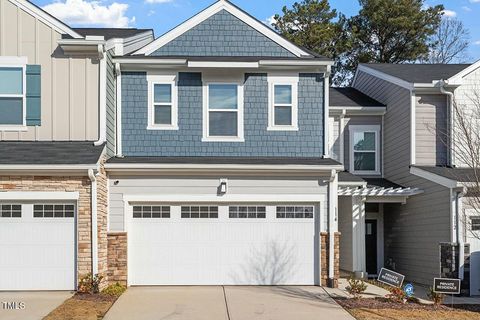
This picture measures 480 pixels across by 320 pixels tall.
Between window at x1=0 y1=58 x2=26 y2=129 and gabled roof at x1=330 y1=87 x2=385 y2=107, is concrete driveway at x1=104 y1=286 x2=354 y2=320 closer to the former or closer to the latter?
window at x1=0 y1=58 x2=26 y2=129

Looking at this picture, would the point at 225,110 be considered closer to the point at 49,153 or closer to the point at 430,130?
the point at 49,153

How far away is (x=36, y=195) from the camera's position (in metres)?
15.6

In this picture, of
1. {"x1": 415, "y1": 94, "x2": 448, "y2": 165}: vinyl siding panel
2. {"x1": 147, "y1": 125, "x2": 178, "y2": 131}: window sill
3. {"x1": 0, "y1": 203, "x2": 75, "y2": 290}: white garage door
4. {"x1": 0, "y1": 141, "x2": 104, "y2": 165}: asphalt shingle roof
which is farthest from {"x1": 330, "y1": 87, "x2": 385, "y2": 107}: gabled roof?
{"x1": 0, "y1": 203, "x2": 75, "y2": 290}: white garage door

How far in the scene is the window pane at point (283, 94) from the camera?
1819cm

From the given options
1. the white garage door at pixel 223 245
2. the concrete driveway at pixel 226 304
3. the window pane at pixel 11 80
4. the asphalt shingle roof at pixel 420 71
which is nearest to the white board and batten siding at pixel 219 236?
the white garage door at pixel 223 245

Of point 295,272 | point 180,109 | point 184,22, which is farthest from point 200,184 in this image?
point 184,22

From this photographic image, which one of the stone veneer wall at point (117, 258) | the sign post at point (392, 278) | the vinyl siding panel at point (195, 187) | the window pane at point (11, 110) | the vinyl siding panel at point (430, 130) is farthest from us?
the vinyl siding panel at point (430, 130)

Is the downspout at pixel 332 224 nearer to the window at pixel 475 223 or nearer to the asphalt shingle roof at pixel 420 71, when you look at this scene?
the window at pixel 475 223

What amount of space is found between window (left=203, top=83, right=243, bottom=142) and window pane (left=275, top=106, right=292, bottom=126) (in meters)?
0.96

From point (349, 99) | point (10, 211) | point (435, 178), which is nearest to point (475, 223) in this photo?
point (435, 178)

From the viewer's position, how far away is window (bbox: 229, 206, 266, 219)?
1741 centimetres

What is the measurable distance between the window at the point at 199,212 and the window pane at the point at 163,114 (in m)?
2.39

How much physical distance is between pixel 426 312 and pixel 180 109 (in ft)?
26.2

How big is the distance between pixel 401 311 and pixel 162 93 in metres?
8.23
